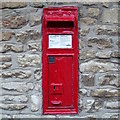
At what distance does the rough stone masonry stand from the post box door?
0.12m

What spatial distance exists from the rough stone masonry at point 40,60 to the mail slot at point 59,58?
0.21ft

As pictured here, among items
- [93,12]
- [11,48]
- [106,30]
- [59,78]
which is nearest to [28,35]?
[11,48]

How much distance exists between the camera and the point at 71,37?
9.48ft

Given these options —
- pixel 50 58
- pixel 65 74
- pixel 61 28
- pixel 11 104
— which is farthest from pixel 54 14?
pixel 11 104

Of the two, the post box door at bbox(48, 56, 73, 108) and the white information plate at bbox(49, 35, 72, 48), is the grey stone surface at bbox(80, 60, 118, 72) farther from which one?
the white information plate at bbox(49, 35, 72, 48)

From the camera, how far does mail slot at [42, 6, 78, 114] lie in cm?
287

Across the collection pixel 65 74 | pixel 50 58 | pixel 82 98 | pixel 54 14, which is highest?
pixel 54 14

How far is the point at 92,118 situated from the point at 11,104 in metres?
0.96

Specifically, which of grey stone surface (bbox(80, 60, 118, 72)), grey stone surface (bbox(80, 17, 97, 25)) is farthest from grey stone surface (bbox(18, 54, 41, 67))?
grey stone surface (bbox(80, 17, 97, 25))

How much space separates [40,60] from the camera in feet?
9.55

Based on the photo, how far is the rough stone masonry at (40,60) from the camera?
9.52 ft

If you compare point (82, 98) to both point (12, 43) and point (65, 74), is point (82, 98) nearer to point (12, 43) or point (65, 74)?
point (65, 74)

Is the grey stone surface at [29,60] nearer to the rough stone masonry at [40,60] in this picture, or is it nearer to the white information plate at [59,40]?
the rough stone masonry at [40,60]

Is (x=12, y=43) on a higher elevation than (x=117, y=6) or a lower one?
lower
